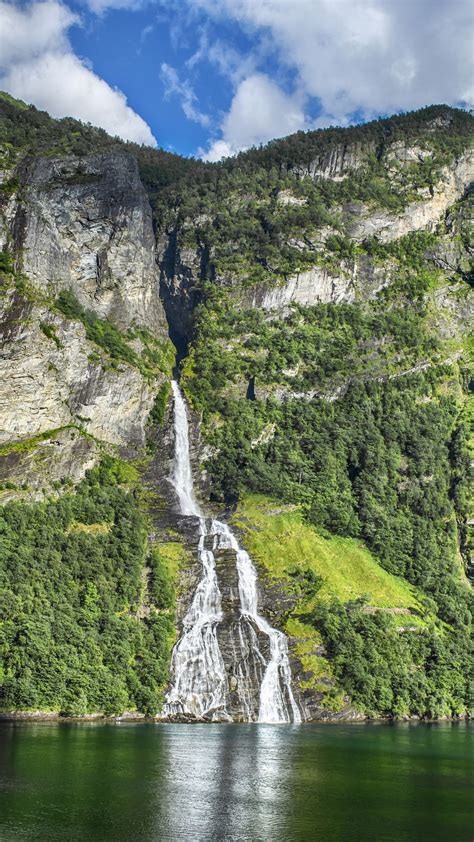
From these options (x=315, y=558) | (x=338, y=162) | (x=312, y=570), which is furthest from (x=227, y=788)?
(x=338, y=162)

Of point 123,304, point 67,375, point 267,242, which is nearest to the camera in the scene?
point 67,375

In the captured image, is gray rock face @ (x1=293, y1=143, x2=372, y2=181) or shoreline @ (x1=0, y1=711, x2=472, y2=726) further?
gray rock face @ (x1=293, y1=143, x2=372, y2=181)

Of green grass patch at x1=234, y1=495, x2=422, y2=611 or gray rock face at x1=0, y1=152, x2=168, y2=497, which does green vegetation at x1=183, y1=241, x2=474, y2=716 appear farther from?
gray rock face at x1=0, y1=152, x2=168, y2=497

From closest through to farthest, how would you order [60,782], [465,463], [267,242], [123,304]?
[60,782] < [465,463] < [123,304] < [267,242]

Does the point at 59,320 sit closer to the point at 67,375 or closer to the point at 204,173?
the point at 67,375

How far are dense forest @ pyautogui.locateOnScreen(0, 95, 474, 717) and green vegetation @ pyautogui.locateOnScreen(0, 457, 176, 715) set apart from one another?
0.73 ft

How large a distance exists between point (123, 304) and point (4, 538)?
6827 centimetres

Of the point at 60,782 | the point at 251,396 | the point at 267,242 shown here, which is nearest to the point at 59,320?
the point at 251,396

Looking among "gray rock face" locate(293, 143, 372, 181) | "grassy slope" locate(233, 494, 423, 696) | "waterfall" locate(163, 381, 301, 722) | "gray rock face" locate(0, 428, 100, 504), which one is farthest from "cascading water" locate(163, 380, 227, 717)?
"gray rock face" locate(293, 143, 372, 181)

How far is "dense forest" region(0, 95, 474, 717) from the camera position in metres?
81.1

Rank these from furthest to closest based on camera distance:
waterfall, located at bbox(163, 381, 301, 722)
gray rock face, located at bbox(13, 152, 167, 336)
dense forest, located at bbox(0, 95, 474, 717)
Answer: gray rock face, located at bbox(13, 152, 167, 336) < dense forest, located at bbox(0, 95, 474, 717) < waterfall, located at bbox(163, 381, 301, 722)

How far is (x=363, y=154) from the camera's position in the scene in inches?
7116

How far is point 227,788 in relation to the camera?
4247cm

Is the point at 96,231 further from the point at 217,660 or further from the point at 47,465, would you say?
the point at 217,660
